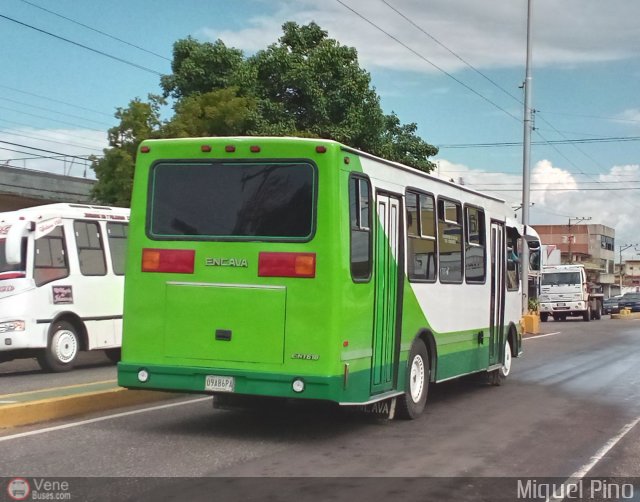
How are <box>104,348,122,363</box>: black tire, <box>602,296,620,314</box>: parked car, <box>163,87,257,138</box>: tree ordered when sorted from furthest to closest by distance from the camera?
1. <box>602,296,620,314</box>: parked car
2. <box>163,87,257,138</box>: tree
3. <box>104,348,122,363</box>: black tire

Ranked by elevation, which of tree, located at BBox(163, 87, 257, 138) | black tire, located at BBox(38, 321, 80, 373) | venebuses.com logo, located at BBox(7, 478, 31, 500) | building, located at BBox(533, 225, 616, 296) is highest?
building, located at BBox(533, 225, 616, 296)

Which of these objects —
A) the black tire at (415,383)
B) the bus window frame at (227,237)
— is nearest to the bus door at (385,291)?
the black tire at (415,383)

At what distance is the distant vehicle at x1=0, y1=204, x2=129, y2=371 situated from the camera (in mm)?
14609

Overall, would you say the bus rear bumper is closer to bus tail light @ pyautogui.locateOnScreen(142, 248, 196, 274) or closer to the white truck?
bus tail light @ pyautogui.locateOnScreen(142, 248, 196, 274)

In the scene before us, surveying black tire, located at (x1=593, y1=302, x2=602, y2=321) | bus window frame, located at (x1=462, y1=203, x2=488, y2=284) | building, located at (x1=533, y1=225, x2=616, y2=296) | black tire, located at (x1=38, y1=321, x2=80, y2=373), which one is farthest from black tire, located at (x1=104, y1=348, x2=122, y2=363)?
building, located at (x1=533, y1=225, x2=616, y2=296)

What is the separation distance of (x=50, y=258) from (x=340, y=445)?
A: 8170mm

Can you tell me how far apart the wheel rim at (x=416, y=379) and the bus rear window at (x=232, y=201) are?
8.87 feet

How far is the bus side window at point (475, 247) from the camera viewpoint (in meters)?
12.6

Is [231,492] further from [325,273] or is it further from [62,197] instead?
[62,197]

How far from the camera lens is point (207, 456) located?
8.17 meters

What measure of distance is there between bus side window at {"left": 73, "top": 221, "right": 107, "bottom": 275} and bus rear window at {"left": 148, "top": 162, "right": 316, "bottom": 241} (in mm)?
6989

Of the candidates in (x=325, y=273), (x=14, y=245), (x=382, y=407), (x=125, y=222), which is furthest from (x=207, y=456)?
(x=125, y=222)

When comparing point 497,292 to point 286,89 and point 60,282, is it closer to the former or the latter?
point 60,282

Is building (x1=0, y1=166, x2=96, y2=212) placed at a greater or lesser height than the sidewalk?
greater
